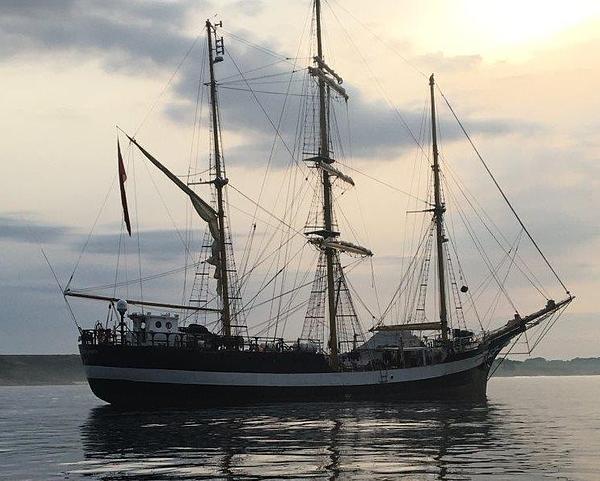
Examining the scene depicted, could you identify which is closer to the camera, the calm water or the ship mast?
the calm water

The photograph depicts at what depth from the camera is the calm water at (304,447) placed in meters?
26.6

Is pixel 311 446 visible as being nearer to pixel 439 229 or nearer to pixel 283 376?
pixel 283 376

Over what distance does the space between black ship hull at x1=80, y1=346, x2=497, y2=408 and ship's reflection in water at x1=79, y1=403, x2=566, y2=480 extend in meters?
7.18

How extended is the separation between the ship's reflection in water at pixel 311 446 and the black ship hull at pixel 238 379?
7.18 meters

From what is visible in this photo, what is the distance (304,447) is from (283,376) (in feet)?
109

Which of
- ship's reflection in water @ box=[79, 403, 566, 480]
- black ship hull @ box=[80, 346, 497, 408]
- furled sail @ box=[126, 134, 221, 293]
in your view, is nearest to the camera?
ship's reflection in water @ box=[79, 403, 566, 480]

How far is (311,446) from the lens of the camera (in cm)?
3372

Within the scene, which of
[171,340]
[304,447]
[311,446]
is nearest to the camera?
[304,447]

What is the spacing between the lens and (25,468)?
2900 centimetres

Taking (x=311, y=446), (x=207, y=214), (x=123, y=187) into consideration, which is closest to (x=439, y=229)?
(x=207, y=214)

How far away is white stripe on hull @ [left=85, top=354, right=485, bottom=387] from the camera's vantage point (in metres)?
62.1

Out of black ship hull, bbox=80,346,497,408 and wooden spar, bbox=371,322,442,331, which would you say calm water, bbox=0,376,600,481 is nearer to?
black ship hull, bbox=80,346,497,408

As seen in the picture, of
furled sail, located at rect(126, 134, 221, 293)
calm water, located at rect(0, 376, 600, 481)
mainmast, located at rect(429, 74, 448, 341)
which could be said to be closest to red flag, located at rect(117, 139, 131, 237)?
furled sail, located at rect(126, 134, 221, 293)

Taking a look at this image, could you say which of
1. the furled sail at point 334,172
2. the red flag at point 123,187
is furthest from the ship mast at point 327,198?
the red flag at point 123,187
